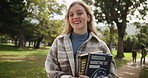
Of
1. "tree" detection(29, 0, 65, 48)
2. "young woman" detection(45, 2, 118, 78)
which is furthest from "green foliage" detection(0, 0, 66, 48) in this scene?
"young woman" detection(45, 2, 118, 78)

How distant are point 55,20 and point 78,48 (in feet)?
94.7

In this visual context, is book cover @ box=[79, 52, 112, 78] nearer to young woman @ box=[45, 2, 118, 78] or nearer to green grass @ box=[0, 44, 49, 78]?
young woman @ box=[45, 2, 118, 78]

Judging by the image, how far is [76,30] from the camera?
1.99 metres

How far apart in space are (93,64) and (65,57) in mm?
→ 392

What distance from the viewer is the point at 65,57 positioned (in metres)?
1.85

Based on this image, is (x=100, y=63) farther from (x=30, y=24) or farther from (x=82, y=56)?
(x=30, y=24)

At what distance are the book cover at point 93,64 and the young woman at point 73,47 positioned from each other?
0.16 metres

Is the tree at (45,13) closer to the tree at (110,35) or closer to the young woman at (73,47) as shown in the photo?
the tree at (110,35)

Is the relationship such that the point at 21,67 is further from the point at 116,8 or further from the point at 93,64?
the point at 116,8

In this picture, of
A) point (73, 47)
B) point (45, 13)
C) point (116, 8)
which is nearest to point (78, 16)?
point (73, 47)

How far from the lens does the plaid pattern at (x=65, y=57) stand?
181cm

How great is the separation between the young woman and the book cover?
16 centimetres

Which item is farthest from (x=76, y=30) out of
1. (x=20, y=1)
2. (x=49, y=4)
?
(x=49, y=4)

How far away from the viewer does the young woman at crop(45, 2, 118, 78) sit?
71.7 inches
